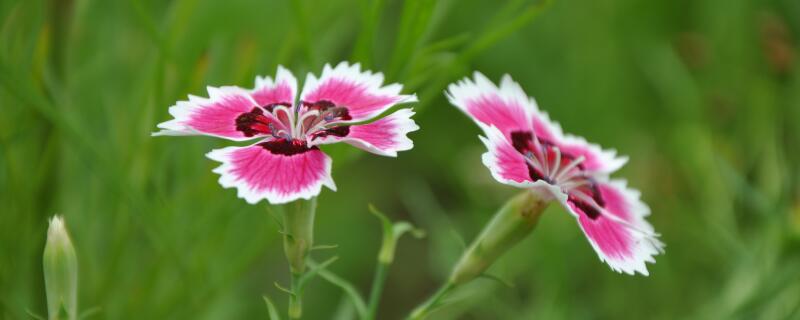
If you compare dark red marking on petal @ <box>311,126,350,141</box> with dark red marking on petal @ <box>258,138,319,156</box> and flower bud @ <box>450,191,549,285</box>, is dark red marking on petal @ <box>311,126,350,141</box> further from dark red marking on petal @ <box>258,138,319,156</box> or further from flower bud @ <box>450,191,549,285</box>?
flower bud @ <box>450,191,549,285</box>

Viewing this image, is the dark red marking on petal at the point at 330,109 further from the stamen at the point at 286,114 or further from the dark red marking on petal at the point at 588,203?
the dark red marking on petal at the point at 588,203

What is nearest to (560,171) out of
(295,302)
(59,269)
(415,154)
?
(295,302)

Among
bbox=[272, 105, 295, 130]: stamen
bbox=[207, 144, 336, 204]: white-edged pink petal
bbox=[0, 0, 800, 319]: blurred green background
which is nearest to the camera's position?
bbox=[207, 144, 336, 204]: white-edged pink petal

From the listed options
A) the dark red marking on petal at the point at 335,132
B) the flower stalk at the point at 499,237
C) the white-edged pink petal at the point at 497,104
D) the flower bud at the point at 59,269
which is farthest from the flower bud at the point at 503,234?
the flower bud at the point at 59,269

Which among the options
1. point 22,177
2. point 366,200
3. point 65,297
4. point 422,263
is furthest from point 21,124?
point 422,263

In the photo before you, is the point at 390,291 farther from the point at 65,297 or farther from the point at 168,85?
the point at 65,297

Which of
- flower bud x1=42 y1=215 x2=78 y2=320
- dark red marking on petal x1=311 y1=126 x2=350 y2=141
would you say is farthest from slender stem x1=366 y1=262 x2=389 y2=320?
flower bud x1=42 y1=215 x2=78 y2=320

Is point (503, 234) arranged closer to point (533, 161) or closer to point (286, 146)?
point (533, 161)
